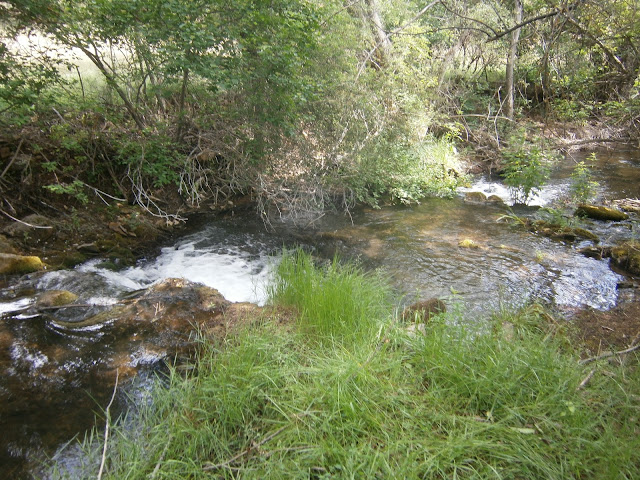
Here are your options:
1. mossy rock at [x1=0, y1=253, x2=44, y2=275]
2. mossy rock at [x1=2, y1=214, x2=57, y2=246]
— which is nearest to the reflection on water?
mossy rock at [x1=0, y1=253, x2=44, y2=275]

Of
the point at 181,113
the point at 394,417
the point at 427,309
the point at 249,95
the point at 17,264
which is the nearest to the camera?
the point at 394,417

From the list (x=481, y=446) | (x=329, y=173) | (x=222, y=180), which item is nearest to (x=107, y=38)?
(x=222, y=180)

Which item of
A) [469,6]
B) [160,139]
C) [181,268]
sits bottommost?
[181,268]

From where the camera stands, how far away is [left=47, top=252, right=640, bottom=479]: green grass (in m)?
1.70

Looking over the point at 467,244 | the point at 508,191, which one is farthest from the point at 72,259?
the point at 508,191

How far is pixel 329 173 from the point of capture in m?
7.17

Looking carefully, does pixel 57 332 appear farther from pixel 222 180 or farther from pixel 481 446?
pixel 222 180

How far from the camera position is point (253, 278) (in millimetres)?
5059

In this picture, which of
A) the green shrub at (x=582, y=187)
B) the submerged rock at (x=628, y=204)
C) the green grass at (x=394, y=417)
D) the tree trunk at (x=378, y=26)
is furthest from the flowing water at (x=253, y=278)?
the tree trunk at (x=378, y=26)

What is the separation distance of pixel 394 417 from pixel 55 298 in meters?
3.74

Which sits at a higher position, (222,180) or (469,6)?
(469,6)

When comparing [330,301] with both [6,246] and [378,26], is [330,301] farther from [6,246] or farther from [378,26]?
[378,26]

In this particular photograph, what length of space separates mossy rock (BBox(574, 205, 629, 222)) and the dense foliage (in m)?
1.51

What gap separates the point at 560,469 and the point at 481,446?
34 cm
